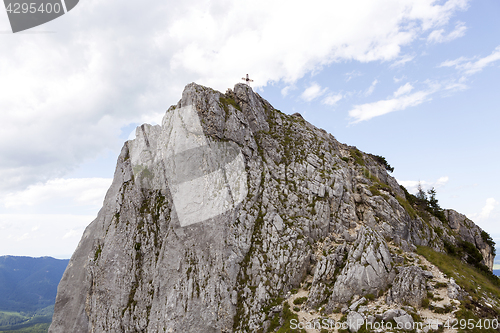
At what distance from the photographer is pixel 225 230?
36.8 metres

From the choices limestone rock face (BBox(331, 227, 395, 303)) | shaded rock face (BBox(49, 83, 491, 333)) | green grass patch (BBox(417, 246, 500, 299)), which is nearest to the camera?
green grass patch (BBox(417, 246, 500, 299))

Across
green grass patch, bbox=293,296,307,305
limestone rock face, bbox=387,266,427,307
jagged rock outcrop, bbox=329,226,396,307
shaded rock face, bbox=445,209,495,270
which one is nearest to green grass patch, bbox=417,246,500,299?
limestone rock face, bbox=387,266,427,307

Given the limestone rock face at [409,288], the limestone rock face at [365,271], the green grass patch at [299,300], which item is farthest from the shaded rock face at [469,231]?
the green grass patch at [299,300]

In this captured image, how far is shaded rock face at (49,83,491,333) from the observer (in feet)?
105

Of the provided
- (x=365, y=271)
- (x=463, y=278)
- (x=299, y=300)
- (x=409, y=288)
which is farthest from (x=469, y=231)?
(x=299, y=300)

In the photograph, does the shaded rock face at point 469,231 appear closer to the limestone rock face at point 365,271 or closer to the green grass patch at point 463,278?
the green grass patch at point 463,278

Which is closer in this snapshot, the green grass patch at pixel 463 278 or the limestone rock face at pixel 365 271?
the green grass patch at pixel 463 278

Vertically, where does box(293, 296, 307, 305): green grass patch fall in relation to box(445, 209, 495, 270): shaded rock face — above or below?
below

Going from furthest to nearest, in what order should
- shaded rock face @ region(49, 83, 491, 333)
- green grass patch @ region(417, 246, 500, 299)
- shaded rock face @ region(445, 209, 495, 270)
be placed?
shaded rock face @ region(445, 209, 495, 270), shaded rock face @ region(49, 83, 491, 333), green grass patch @ region(417, 246, 500, 299)

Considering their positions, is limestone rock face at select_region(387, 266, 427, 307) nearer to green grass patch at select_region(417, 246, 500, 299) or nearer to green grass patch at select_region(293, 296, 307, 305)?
green grass patch at select_region(417, 246, 500, 299)

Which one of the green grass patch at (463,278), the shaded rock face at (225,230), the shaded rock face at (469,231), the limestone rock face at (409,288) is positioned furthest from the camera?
the shaded rock face at (469,231)

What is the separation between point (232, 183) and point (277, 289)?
18.0 metres

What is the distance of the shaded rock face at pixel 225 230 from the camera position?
32031 mm

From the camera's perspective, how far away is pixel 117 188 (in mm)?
49438
